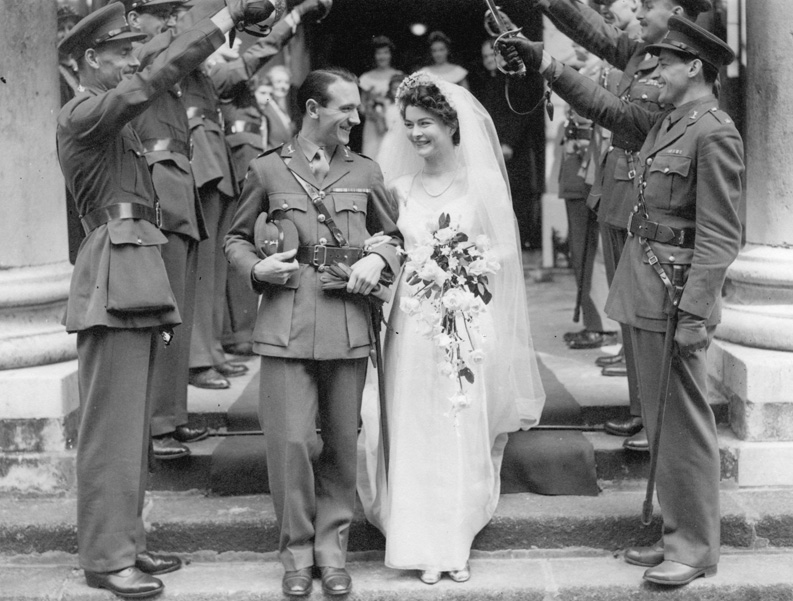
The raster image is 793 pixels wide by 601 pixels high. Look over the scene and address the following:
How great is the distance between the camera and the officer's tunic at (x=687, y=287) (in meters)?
4.29

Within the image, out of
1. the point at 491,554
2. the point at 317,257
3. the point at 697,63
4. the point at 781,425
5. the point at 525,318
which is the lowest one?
the point at 491,554

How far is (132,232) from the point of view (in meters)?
4.40

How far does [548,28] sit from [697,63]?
17.6ft

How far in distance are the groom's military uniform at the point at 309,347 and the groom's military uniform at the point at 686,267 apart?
99 centimetres

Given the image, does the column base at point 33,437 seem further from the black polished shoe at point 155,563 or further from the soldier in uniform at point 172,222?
the black polished shoe at point 155,563

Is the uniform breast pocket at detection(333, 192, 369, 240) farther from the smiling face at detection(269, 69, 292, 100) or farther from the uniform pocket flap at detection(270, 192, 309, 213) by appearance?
the smiling face at detection(269, 69, 292, 100)

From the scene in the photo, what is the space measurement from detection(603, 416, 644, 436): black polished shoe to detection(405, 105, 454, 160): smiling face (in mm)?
1556

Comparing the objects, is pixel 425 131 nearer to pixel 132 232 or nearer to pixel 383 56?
pixel 132 232

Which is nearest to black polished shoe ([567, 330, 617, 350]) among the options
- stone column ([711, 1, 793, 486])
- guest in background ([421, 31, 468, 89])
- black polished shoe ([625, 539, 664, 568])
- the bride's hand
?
stone column ([711, 1, 793, 486])

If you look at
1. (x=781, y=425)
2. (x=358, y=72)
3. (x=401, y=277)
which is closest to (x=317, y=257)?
(x=401, y=277)

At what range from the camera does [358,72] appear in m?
10.7

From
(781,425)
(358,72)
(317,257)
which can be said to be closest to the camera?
(317,257)

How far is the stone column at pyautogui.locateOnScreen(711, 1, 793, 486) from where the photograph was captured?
201 inches

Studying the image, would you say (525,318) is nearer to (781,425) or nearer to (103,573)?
(781,425)
